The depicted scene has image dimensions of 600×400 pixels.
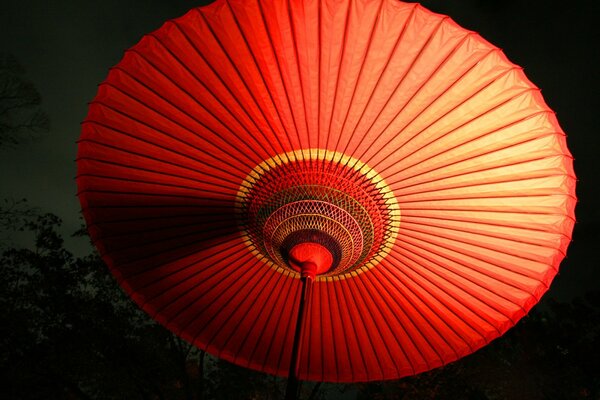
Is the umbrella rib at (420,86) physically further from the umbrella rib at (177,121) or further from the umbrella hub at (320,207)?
the umbrella rib at (177,121)

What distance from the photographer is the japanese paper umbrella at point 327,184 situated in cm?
177

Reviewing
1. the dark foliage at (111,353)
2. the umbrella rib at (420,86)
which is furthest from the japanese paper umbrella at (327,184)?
the dark foliage at (111,353)

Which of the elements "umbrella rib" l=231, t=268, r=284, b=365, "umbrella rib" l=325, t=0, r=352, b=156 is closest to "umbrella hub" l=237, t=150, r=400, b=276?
"umbrella rib" l=325, t=0, r=352, b=156

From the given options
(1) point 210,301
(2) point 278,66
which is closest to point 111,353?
(1) point 210,301

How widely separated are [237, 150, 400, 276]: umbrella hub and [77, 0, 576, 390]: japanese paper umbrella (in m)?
0.01

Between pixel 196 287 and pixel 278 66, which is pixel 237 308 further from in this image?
pixel 278 66

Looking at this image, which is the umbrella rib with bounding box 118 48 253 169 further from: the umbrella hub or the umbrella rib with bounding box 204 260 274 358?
the umbrella rib with bounding box 204 260 274 358

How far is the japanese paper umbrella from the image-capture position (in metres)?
1.77

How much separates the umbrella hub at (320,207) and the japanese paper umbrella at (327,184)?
0.5 inches

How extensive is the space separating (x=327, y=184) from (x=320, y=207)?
6.1 inches

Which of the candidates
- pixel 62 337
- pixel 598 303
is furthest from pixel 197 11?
pixel 598 303

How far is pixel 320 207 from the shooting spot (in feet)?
7.22

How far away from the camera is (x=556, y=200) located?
79.0 inches

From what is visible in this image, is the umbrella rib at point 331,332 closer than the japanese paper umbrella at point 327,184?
No
